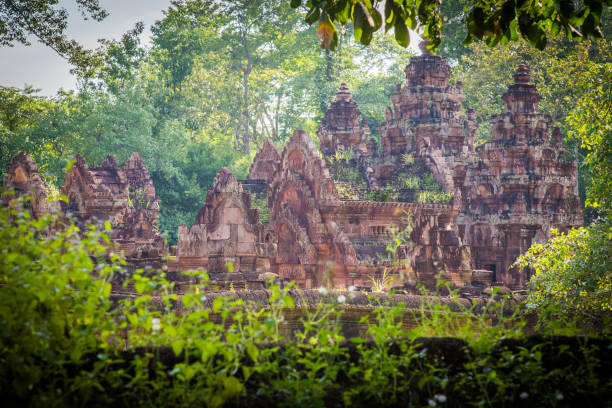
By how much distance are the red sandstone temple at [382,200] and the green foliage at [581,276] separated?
10.8 feet

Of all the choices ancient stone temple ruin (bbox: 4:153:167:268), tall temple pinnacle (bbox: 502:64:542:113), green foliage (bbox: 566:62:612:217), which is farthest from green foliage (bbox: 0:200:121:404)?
tall temple pinnacle (bbox: 502:64:542:113)

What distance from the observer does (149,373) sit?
4.48 metres

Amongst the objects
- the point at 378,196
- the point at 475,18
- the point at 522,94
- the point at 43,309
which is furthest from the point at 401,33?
the point at 522,94

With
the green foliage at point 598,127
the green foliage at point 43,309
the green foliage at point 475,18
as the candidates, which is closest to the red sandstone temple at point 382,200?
the green foliage at point 598,127

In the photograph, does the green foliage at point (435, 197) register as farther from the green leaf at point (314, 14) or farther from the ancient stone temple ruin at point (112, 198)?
the green leaf at point (314, 14)

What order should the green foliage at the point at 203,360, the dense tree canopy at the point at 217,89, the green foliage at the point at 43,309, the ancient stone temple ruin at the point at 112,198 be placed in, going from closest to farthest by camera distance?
the green foliage at the point at 43,309 < the green foliage at the point at 203,360 < the ancient stone temple ruin at the point at 112,198 < the dense tree canopy at the point at 217,89

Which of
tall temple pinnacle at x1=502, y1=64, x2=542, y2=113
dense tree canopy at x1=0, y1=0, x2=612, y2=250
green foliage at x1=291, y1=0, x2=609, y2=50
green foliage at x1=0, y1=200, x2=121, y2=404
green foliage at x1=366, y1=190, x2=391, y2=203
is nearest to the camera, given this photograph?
green foliage at x1=0, y1=200, x2=121, y2=404

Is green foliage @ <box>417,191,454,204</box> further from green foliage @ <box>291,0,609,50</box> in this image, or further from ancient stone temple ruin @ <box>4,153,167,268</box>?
green foliage @ <box>291,0,609,50</box>

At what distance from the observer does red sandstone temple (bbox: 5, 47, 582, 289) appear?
559 inches

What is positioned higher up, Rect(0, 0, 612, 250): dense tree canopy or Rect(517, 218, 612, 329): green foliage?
Rect(0, 0, 612, 250): dense tree canopy

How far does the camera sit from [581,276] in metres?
9.49

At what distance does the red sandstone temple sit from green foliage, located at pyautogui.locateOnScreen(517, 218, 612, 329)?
330 centimetres

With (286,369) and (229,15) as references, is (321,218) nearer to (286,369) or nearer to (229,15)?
(286,369)

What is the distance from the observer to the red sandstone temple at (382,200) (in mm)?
14203
